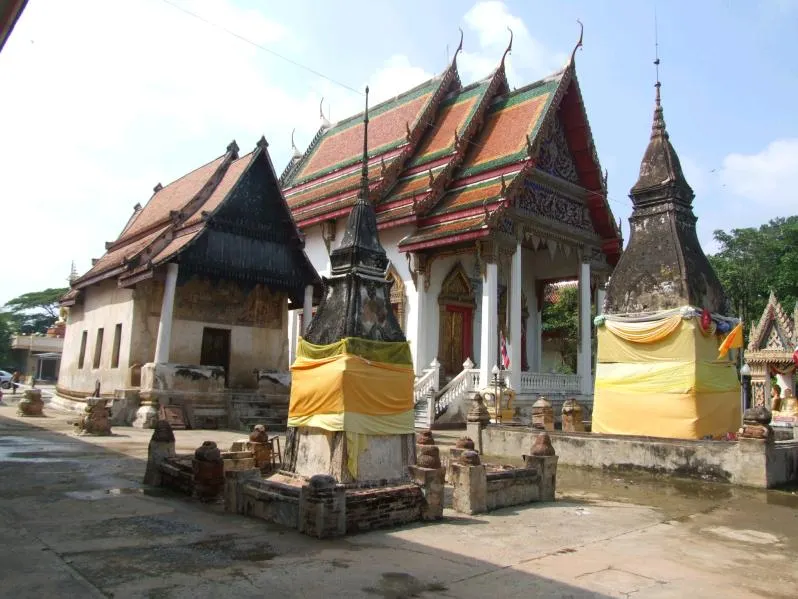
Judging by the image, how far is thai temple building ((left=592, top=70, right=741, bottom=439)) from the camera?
11.2 meters

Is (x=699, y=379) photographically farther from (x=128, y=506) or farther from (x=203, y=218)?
(x=203, y=218)

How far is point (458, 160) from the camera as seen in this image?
2133cm

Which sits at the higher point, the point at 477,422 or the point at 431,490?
the point at 477,422

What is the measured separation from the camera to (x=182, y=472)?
292 inches

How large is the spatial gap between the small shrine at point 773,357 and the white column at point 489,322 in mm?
Result: 12428

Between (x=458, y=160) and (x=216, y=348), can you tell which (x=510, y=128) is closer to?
(x=458, y=160)

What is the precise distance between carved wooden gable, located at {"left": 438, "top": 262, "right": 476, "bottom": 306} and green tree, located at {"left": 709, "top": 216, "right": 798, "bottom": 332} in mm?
21873

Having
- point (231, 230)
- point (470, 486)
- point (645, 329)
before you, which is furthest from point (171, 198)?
point (470, 486)

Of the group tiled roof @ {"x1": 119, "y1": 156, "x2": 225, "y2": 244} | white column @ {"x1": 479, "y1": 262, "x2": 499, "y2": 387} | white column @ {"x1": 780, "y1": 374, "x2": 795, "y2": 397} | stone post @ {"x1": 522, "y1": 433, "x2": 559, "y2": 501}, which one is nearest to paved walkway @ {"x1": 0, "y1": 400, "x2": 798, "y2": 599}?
stone post @ {"x1": 522, "y1": 433, "x2": 559, "y2": 501}

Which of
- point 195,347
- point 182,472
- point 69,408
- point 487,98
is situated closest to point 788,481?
point 182,472

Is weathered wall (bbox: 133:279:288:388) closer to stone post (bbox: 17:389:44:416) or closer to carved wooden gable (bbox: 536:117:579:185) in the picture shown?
stone post (bbox: 17:389:44:416)

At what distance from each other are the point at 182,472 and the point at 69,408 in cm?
1497

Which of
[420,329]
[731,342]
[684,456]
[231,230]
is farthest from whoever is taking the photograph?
[420,329]

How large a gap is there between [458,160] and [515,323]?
5763 mm
